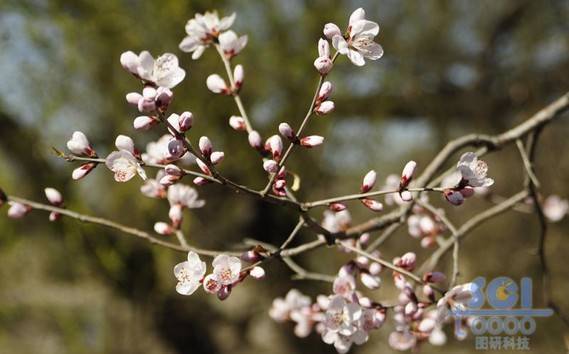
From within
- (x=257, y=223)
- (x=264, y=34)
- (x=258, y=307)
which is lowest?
(x=258, y=307)

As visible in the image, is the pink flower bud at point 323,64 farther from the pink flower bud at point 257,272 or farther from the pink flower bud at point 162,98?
the pink flower bud at point 257,272

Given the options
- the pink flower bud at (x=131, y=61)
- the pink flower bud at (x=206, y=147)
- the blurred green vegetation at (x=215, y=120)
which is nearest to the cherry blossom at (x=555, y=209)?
the blurred green vegetation at (x=215, y=120)

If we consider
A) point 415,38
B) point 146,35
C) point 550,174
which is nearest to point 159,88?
point 146,35

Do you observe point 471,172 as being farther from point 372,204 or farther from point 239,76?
point 239,76

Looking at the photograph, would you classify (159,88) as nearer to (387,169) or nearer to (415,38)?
(415,38)

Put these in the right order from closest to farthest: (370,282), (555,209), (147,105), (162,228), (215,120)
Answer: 1. (147,105)
2. (370,282)
3. (162,228)
4. (555,209)
5. (215,120)

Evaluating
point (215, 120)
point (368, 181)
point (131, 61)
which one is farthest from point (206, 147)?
point (215, 120)

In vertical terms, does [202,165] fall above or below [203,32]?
below
